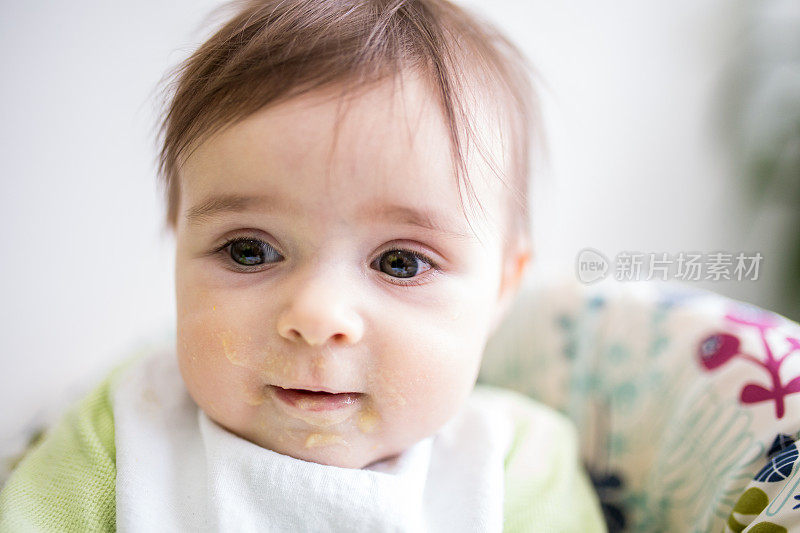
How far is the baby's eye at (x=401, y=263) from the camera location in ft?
2.01

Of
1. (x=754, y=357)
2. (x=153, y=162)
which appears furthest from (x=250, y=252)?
(x=754, y=357)

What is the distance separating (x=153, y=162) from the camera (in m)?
0.84

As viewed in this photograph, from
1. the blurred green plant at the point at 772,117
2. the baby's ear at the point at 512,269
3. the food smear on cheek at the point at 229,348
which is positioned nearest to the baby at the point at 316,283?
the food smear on cheek at the point at 229,348

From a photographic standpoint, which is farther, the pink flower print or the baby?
the pink flower print

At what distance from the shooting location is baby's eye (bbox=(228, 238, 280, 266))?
0.62 meters

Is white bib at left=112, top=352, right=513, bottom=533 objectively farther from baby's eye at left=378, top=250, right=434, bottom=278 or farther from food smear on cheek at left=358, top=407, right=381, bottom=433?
baby's eye at left=378, top=250, right=434, bottom=278

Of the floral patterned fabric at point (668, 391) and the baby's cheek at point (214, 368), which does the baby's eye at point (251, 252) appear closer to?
the baby's cheek at point (214, 368)

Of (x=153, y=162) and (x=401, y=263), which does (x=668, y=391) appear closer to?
(x=401, y=263)

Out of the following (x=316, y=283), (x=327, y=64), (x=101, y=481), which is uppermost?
(x=327, y=64)

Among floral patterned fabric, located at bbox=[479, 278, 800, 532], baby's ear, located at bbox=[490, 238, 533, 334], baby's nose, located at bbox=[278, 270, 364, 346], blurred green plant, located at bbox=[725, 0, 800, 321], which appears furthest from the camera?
blurred green plant, located at bbox=[725, 0, 800, 321]

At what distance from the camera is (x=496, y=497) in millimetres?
671

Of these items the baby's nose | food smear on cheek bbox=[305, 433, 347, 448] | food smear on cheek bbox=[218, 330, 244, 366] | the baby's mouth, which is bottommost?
food smear on cheek bbox=[305, 433, 347, 448]

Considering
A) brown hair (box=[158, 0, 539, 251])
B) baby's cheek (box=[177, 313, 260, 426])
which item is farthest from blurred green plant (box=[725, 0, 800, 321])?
baby's cheek (box=[177, 313, 260, 426])

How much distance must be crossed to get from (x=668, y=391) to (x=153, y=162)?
2.65 feet
